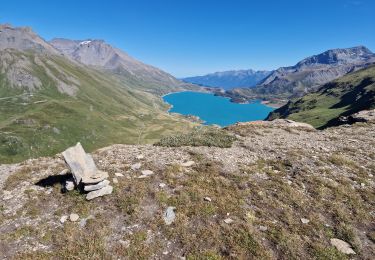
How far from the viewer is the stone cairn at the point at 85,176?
19141 mm

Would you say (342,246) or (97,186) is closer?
(342,246)

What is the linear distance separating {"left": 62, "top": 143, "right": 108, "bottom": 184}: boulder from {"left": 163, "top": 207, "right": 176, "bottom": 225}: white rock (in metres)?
4.82

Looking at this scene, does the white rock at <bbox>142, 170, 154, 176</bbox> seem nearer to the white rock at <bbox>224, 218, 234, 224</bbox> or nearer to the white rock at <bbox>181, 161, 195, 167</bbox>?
the white rock at <bbox>181, 161, 195, 167</bbox>

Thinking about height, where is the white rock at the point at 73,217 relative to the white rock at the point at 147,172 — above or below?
below

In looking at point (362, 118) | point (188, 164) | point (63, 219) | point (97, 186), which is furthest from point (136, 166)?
point (362, 118)

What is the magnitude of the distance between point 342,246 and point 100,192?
45.7ft

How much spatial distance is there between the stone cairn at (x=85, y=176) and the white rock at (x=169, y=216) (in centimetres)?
415

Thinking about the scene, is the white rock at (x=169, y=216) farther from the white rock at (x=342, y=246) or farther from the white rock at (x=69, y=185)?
the white rock at (x=342, y=246)

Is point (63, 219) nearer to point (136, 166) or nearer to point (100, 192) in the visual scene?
point (100, 192)

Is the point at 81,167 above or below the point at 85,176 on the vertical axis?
above

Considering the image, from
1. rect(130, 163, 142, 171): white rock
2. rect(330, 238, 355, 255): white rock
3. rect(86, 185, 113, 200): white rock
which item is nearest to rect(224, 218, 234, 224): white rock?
rect(330, 238, 355, 255): white rock

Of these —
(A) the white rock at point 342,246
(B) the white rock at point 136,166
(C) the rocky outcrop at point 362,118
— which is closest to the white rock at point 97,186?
(B) the white rock at point 136,166

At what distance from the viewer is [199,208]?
59.4 feet

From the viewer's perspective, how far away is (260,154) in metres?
27.5
